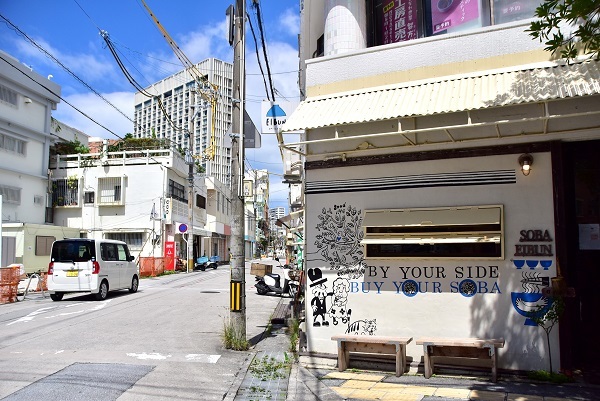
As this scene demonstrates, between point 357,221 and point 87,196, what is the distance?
3167 centimetres

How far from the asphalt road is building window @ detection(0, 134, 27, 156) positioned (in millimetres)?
18072

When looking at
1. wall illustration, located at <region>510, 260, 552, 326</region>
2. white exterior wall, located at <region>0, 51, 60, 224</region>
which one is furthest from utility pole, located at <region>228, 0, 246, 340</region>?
white exterior wall, located at <region>0, 51, 60, 224</region>

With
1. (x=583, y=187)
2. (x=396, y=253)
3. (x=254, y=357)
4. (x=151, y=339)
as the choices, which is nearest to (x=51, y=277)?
(x=151, y=339)

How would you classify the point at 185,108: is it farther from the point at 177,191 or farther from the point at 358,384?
the point at 358,384

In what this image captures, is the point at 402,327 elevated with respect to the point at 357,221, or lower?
lower

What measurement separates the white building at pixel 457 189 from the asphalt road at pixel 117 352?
2.09m

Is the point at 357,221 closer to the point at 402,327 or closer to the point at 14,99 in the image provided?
the point at 402,327

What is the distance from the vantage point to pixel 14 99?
30484mm

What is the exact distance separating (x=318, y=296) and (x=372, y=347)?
4.25 feet

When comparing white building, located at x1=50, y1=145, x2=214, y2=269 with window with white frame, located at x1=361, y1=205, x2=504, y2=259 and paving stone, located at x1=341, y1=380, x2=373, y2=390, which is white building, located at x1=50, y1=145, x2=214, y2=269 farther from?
paving stone, located at x1=341, y1=380, x2=373, y2=390

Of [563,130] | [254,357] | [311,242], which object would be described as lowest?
[254,357]

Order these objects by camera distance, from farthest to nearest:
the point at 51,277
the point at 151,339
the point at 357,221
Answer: the point at 51,277, the point at 151,339, the point at 357,221

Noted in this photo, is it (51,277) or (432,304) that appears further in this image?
(51,277)

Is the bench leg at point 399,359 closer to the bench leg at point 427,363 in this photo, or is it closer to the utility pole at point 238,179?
the bench leg at point 427,363
